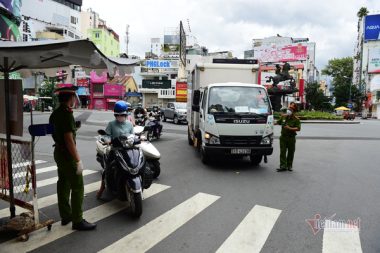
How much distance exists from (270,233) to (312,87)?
205ft

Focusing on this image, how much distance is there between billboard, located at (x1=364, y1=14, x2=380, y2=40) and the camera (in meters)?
70.4

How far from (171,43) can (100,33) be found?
17910mm

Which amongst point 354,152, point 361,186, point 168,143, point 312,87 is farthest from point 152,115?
point 312,87

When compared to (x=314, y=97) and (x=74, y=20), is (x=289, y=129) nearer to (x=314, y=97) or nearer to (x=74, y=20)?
(x=314, y=97)

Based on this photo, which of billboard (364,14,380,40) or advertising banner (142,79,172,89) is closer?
advertising banner (142,79,172,89)

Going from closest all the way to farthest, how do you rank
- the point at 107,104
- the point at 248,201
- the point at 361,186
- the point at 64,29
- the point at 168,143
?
the point at 248,201 < the point at 361,186 < the point at 168,143 < the point at 107,104 < the point at 64,29

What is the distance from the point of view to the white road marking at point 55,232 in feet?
14.2

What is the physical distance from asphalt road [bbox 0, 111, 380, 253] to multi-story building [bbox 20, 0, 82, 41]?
62.7 m

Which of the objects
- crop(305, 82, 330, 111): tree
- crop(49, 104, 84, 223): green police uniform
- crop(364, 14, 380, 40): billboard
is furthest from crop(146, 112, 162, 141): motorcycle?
crop(364, 14, 380, 40): billboard

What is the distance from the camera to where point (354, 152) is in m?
13.3

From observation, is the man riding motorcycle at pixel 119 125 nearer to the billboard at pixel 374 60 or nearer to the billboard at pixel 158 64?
the billboard at pixel 158 64

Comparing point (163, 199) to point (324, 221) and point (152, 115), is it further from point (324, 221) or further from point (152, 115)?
point (152, 115)

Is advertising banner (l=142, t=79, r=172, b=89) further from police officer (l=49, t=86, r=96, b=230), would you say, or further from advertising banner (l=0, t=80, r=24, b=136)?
police officer (l=49, t=86, r=96, b=230)

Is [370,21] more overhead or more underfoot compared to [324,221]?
more overhead
